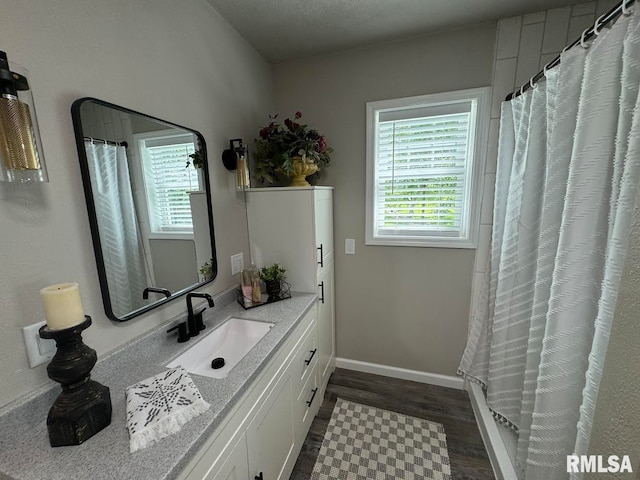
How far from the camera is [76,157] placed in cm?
85

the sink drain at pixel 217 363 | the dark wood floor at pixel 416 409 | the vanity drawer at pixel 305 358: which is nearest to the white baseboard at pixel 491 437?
the dark wood floor at pixel 416 409

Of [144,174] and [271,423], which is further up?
[144,174]

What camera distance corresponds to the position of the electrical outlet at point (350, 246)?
2055 mm

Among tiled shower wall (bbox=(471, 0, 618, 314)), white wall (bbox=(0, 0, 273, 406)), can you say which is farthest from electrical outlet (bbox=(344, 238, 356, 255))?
white wall (bbox=(0, 0, 273, 406))

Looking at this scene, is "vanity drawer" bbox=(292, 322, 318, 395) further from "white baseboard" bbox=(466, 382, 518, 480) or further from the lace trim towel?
"white baseboard" bbox=(466, 382, 518, 480)

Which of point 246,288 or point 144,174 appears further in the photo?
point 246,288

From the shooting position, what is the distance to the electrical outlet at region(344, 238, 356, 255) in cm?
205

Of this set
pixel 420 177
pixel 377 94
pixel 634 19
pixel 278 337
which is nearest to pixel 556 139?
pixel 634 19

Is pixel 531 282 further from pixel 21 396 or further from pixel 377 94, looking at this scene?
pixel 21 396

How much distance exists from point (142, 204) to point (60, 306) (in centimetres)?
54

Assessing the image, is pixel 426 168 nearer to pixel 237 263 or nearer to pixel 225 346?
pixel 237 263

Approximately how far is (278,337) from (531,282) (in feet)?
4.34

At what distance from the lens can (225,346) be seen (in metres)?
1.33

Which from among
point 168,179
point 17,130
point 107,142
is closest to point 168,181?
point 168,179
